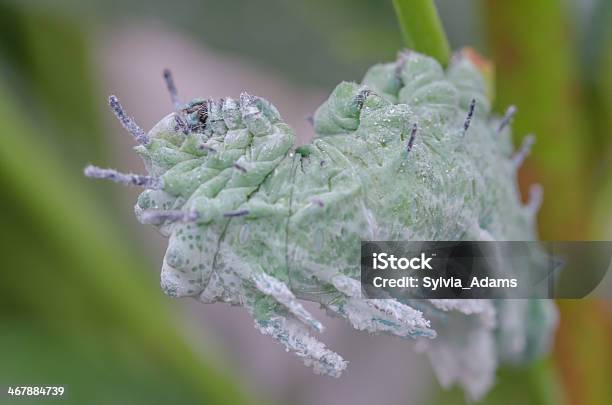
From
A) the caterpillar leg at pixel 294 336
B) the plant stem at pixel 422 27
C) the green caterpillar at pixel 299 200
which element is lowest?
the caterpillar leg at pixel 294 336

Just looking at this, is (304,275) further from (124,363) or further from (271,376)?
(271,376)

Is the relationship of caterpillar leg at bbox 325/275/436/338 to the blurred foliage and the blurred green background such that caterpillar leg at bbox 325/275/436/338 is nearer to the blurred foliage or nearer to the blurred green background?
the blurred green background

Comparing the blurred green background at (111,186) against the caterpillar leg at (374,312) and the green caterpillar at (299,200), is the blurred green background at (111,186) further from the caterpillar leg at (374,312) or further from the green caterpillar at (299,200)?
the caterpillar leg at (374,312)
